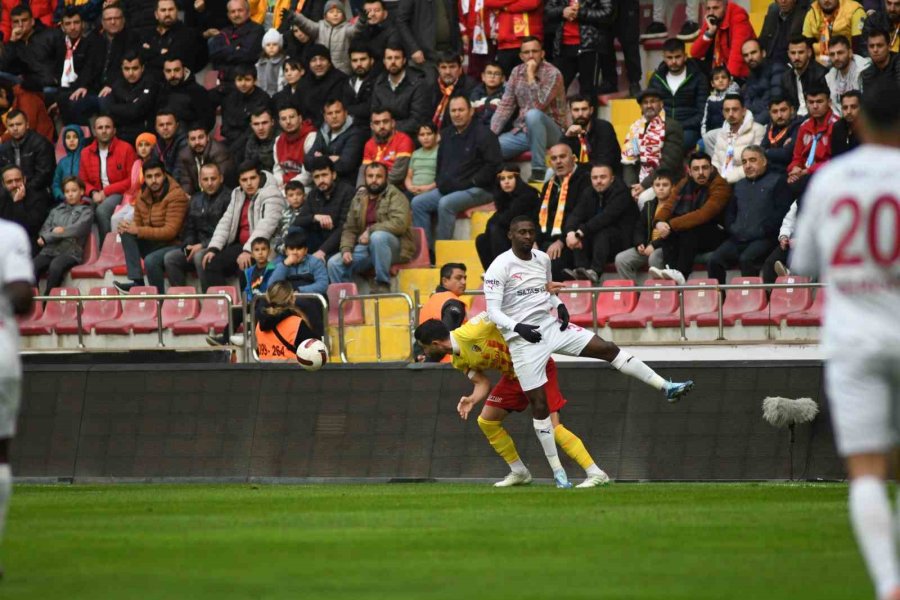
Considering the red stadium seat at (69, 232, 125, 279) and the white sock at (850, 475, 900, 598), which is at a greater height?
the red stadium seat at (69, 232, 125, 279)

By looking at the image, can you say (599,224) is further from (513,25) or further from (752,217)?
(513,25)

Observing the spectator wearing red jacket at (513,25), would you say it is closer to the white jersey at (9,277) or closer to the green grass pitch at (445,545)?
the green grass pitch at (445,545)

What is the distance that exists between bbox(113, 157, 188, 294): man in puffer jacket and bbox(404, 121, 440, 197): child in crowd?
12.1 feet

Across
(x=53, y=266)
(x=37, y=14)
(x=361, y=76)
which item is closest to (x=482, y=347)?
(x=361, y=76)

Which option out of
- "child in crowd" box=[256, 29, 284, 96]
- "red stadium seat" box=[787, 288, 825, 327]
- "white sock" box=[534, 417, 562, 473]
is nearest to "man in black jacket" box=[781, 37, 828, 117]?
"red stadium seat" box=[787, 288, 825, 327]

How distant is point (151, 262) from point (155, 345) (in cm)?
387

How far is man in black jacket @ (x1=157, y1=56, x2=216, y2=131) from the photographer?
27.8 meters

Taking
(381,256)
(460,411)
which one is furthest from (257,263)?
(460,411)

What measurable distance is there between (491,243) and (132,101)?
331 inches

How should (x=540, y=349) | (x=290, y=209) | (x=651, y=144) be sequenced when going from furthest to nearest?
(x=290, y=209) < (x=651, y=144) < (x=540, y=349)

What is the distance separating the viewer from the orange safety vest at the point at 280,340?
1969 cm

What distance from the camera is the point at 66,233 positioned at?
88.0 feet

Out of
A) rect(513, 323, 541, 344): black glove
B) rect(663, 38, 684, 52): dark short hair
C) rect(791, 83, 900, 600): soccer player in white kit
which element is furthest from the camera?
rect(663, 38, 684, 52): dark short hair

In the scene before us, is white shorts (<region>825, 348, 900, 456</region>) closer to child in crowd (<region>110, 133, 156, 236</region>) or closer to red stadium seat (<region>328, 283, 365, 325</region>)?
red stadium seat (<region>328, 283, 365, 325</region>)
